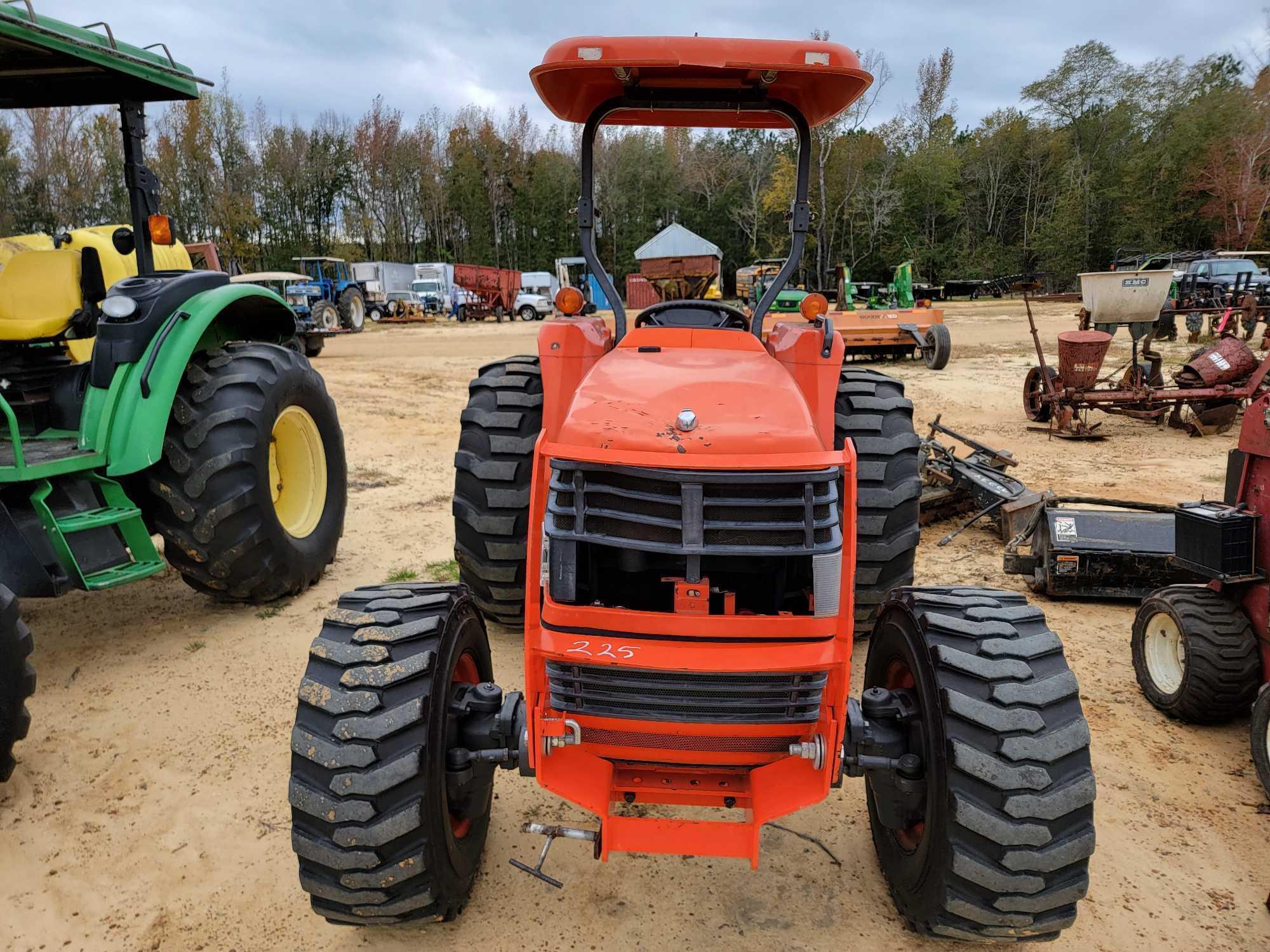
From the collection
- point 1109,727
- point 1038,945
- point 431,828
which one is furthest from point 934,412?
point 431,828

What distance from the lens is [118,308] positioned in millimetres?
3896

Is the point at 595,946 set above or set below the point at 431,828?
below

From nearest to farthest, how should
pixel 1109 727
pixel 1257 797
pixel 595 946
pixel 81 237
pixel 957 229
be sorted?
pixel 595 946
pixel 1257 797
pixel 1109 727
pixel 81 237
pixel 957 229

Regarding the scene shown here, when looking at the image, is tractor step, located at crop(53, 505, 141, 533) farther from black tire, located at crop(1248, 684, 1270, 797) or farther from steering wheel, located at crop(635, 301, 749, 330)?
black tire, located at crop(1248, 684, 1270, 797)

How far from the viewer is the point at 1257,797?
121 inches

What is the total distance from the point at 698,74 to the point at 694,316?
98cm

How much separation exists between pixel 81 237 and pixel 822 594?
495 cm

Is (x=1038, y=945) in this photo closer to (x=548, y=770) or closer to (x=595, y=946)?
(x=595, y=946)

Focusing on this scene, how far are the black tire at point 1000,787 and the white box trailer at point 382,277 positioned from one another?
34.4m

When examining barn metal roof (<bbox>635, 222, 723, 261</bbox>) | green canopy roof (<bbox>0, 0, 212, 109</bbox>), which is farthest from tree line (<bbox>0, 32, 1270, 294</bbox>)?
green canopy roof (<bbox>0, 0, 212, 109</bbox>)

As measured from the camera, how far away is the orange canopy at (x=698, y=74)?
2711 millimetres

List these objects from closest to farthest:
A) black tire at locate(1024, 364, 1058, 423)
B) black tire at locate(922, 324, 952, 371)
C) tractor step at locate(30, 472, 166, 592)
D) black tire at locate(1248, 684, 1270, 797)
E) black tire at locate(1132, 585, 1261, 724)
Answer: black tire at locate(1248, 684, 1270, 797)
black tire at locate(1132, 585, 1261, 724)
tractor step at locate(30, 472, 166, 592)
black tire at locate(1024, 364, 1058, 423)
black tire at locate(922, 324, 952, 371)

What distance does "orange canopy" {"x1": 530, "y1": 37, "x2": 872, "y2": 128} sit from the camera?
8.89 feet

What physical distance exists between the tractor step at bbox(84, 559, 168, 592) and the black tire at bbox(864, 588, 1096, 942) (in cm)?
326
